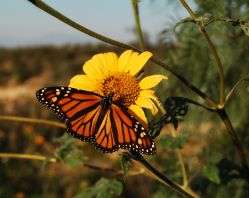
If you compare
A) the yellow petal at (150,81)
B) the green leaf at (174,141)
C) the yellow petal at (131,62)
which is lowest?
the green leaf at (174,141)

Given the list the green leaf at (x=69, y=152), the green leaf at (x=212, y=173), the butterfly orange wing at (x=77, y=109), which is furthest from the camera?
the green leaf at (x=69, y=152)

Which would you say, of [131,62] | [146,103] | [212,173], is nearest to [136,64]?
[131,62]

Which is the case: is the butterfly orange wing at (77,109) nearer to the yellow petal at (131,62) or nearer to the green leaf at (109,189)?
the yellow petal at (131,62)

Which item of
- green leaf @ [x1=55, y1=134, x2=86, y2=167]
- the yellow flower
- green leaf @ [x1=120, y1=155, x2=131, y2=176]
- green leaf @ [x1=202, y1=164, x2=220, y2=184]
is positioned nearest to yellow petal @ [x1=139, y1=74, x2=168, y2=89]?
the yellow flower

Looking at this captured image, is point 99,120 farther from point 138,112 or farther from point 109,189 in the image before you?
point 109,189

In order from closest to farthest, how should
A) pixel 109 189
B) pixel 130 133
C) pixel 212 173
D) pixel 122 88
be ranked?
pixel 130 133 < pixel 122 88 < pixel 212 173 < pixel 109 189

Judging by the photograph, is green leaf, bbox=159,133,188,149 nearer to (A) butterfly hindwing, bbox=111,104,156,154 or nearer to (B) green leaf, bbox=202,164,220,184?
(B) green leaf, bbox=202,164,220,184

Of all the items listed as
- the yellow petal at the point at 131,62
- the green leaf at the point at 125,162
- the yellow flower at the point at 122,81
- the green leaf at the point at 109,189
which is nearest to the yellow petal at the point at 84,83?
the yellow flower at the point at 122,81
